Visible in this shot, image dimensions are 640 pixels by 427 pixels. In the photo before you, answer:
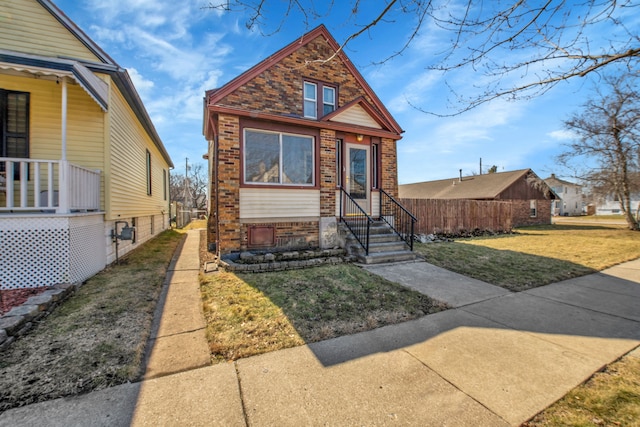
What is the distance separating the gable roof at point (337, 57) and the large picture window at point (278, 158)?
1113 mm

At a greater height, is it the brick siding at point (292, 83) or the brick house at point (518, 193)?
the brick siding at point (292, 83)

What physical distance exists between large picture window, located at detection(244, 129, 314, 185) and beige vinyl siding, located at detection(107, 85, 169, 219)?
128 inches

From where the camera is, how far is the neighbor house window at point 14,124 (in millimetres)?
5715

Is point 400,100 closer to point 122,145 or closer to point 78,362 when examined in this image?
point 78,362

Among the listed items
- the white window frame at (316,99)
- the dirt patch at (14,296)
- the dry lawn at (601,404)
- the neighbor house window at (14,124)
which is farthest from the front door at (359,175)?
the neighbor house window at (14,124)

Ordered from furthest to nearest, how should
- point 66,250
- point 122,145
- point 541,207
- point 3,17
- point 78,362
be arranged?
1. point 541,207
2. point 122,145
3. point 3,17
4. point 66,250
5. point 78,362

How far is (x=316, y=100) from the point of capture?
8.16 m

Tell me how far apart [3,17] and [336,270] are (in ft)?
29.7

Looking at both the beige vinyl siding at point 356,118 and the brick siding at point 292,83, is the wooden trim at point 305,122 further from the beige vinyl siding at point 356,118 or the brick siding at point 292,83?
the brick siding at point 292,83

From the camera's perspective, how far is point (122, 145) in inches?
299

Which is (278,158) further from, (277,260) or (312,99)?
(277,260)

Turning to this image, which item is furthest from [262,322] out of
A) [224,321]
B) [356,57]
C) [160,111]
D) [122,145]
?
[160,111]

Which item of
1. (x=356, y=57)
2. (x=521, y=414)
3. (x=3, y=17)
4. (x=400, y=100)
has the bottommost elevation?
(x=521, y=414)

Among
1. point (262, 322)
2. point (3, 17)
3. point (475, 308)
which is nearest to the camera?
point (262, 322)
